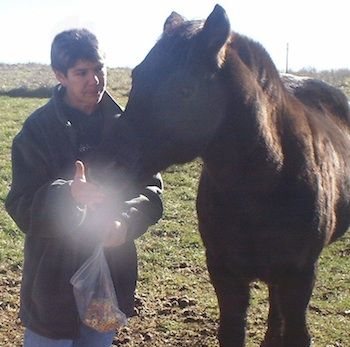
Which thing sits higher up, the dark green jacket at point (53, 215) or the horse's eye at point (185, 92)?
the horse's eye at point (185, 92)

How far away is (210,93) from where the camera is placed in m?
2.44

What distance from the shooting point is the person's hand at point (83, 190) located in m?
2.34

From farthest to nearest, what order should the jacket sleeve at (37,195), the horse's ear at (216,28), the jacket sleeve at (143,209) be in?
the jacket sleeve at (143,209) < the jacket sleeve at (37,195) < the horse's ear at (216,28)

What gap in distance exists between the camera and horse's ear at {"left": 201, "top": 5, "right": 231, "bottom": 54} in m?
2.30

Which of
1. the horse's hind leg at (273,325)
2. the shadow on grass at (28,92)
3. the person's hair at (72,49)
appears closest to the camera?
the person's hair at (72,49)

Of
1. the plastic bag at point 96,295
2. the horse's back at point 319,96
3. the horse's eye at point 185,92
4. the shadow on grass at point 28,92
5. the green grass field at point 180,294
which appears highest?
the horse's eye at point 185,92

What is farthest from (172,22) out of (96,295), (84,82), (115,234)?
(96,295)

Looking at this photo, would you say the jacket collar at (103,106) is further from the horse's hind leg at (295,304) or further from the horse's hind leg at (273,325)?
the horse's hind leg at (273,325)

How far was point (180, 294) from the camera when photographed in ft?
15.3

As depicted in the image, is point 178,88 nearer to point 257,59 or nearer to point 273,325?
point 257,59

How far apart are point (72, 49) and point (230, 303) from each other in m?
1.69

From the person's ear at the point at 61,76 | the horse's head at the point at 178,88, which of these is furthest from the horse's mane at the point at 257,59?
the person's ear at the point at 61,76

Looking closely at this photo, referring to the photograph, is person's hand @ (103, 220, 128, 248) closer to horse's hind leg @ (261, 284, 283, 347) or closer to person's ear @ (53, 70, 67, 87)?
person's ear @ (53, 70, 67, 87)

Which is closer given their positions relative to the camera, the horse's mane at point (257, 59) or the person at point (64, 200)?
the person at point (64, 200)
